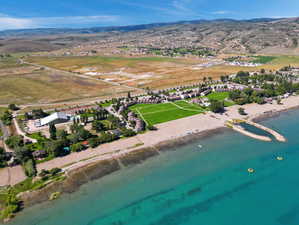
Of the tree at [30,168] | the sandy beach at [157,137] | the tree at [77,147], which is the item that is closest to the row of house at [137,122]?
the sandy beach at [157,137]

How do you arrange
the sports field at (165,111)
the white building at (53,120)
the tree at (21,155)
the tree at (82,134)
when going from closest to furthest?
the tree at (21,155) < the tree at (82,134) < the white building at (53,120) < the sports field at (165,111)

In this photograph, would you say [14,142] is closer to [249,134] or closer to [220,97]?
[249,134]

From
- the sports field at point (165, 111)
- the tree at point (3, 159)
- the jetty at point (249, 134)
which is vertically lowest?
the tree at point (3, 159)

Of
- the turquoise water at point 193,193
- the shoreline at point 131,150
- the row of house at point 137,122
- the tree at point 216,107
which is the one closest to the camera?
the turquoise water at point 193,193

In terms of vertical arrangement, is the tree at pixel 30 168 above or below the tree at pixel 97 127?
below

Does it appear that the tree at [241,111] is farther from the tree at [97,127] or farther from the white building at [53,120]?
the white building at [53,120]

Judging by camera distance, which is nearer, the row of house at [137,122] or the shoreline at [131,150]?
the shoreline at [131,150]

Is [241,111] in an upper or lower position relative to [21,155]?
upper

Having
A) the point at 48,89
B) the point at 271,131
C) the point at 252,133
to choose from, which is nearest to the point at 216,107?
the point at 252,133
